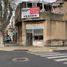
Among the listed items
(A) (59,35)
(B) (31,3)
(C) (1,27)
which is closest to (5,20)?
(C) (1,27)

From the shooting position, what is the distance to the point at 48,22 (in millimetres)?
46906

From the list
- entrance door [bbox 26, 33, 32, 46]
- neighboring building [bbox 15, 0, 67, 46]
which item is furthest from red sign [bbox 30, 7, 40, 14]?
entrance door [bbox 26, 33, 32, 46]

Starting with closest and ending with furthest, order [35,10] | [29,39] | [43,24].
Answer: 1. [35,10]
2. [43,24]
3. [29,39]

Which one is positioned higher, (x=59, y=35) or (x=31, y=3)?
(x=31, y=3)

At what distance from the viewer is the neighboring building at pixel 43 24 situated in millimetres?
46906

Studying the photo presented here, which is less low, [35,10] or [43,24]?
[35,10]

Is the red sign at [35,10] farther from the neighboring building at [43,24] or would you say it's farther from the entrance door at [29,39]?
the entrance door at [29,39]

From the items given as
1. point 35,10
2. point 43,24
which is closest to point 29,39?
point 43,24

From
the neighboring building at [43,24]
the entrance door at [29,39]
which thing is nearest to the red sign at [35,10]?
the neighboring building at [43,24]

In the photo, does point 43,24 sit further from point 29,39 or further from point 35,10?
point 29,39

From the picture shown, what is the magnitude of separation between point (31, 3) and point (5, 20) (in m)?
4.68

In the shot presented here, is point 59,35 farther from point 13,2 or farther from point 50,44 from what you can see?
point 13,2

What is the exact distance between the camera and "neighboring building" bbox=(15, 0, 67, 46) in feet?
154

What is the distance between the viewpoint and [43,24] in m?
47.4
